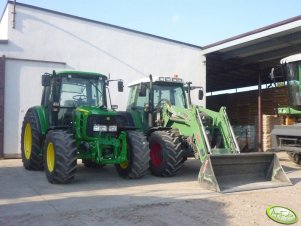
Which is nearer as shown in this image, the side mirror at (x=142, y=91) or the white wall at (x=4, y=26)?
the side mirror at (x=142, y=91)

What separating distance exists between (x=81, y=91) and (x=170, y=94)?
237 cm

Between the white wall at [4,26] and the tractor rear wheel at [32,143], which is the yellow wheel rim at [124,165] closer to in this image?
the tractor rear wheel at [32,143]

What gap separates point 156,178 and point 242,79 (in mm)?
16106

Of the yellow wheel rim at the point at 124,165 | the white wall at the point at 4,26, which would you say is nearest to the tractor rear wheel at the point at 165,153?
the yellow wheel rim at the point at 124,165

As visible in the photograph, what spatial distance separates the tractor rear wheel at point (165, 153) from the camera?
29.9ft

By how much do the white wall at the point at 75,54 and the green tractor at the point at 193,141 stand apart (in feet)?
13.0

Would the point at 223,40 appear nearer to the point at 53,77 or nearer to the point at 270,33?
the point at 270,33

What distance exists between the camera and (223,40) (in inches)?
611

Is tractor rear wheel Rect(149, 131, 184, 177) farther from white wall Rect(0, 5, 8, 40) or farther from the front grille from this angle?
white wall Rect(0, 5, 8, 40)

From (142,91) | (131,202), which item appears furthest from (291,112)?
(131,202)

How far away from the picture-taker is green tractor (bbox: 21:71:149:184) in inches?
321

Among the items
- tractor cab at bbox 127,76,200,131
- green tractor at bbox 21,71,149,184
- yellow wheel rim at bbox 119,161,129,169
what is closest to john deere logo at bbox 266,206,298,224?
green tractor at bbox 21,71,149,184

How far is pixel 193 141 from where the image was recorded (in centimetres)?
905

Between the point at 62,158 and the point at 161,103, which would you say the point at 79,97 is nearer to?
the point at 161,103
